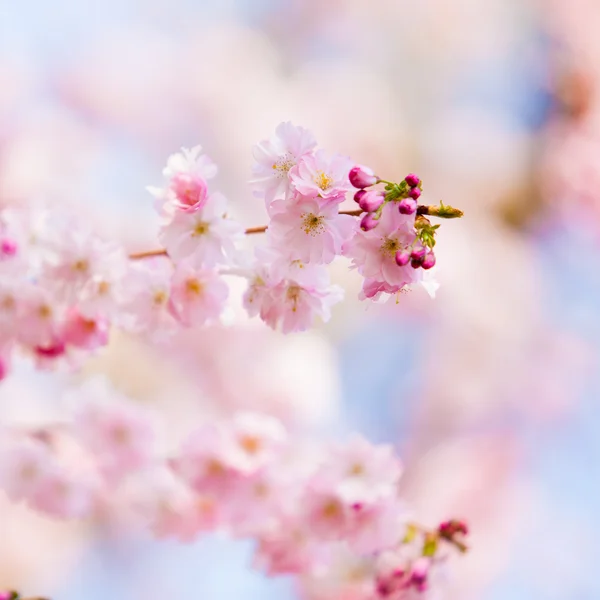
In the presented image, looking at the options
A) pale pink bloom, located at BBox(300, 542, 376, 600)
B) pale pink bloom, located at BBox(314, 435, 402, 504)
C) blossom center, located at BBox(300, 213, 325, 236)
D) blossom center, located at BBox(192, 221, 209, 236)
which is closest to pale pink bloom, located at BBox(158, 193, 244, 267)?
blossom center, located at BBox(192, 221, 209, 236)

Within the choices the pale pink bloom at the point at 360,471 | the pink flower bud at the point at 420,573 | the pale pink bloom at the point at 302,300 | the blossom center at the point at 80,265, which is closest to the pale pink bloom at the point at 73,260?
the blossom center at the point at 80,265

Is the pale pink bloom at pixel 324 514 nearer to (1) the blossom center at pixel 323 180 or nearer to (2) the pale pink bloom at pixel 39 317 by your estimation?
(2) the pale pink bloom at pixel 39 317

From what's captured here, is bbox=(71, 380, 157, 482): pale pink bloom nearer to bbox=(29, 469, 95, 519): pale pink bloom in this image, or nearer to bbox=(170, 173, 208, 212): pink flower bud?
bbox=(29, 469, 95, 519): pale pink bloom

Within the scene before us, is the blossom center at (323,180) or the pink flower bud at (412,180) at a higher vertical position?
the blossom center at (323,180)

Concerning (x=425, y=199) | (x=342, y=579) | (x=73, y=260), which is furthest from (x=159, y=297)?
(x=425, y=199)

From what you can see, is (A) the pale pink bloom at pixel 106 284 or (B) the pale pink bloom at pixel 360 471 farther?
(B) the pale pink bloom at pixel 360 471
